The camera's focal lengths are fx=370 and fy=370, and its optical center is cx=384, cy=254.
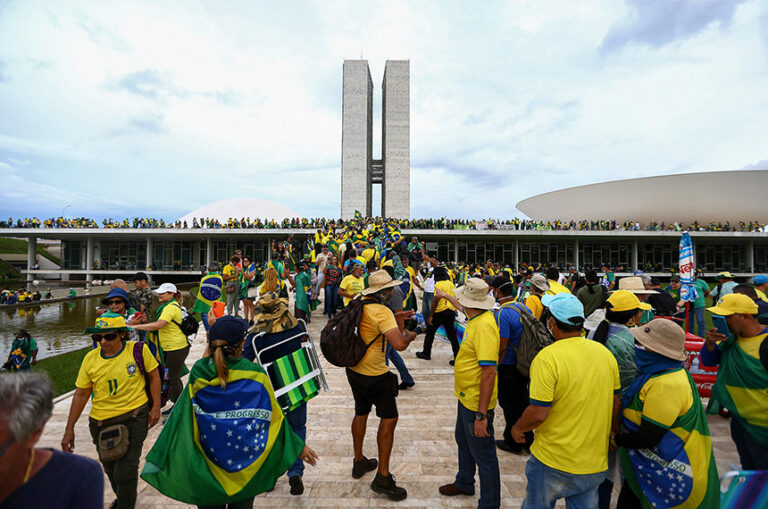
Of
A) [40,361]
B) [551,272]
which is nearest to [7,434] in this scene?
[551,272]

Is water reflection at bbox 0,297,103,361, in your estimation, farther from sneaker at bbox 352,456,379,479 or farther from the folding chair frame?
sneaker at bbox 352,456,379,479

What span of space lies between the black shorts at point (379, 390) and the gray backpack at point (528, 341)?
3.92ft

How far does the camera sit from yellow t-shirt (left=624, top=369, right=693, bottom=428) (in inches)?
78.3

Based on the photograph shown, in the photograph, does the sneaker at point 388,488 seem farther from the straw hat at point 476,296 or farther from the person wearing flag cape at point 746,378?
the person wearing flag cape at point 746,378

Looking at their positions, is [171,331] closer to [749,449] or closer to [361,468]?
[361,468]

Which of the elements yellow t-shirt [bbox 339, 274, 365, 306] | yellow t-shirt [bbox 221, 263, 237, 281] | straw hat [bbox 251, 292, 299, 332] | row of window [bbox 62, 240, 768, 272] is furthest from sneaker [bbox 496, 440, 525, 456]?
row of window [bbox 62, 240, 768, 272]

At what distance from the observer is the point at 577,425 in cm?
208

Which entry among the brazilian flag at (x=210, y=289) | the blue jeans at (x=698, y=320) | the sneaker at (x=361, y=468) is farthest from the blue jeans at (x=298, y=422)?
the blue jeans at (x=698, y=320)

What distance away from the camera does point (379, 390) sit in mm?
3068

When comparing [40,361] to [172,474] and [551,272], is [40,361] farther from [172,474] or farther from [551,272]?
[551,272]

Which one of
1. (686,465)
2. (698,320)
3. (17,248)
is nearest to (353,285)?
(686,465)

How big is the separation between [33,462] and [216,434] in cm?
99

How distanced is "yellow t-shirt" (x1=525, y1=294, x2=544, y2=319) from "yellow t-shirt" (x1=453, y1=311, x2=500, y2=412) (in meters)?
2.05

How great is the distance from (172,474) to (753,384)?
3720mm
